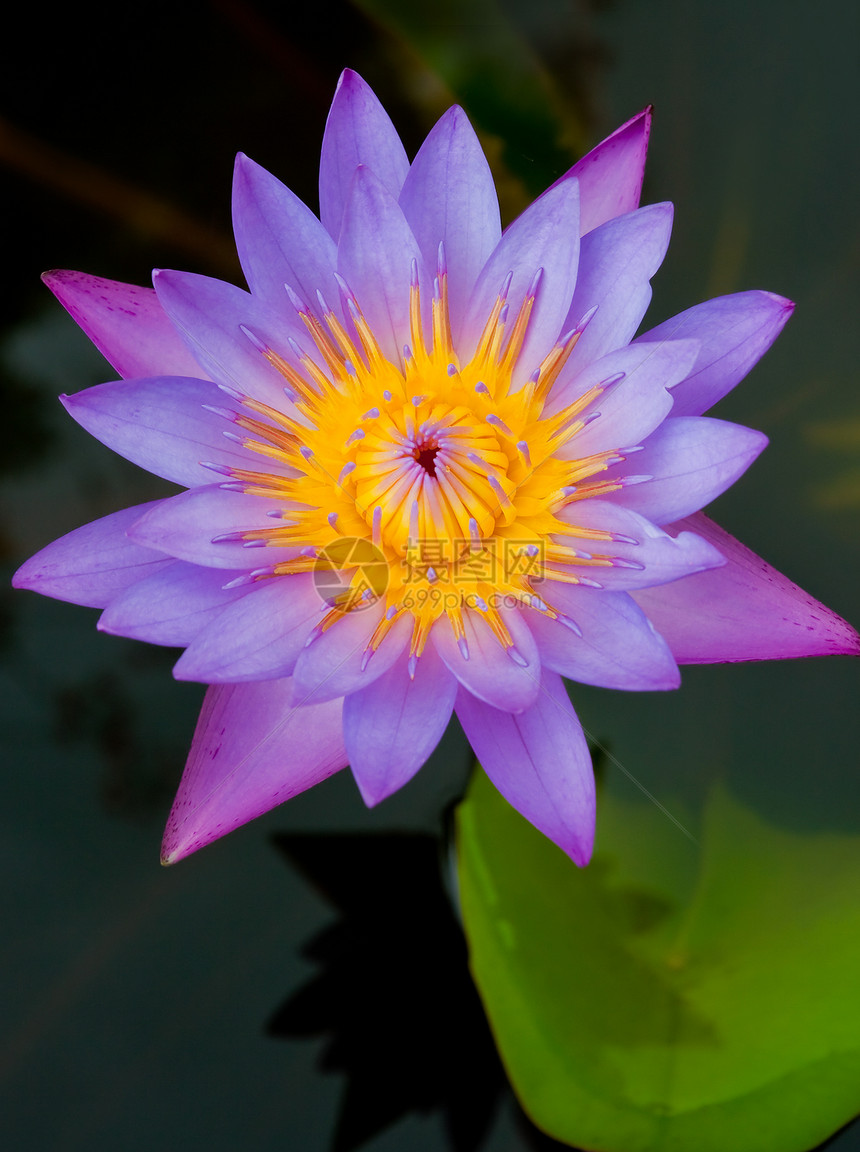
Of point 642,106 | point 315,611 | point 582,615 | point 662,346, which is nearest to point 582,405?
point 662,346

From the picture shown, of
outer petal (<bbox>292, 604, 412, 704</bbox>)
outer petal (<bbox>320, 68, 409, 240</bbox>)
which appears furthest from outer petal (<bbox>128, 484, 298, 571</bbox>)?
outer petal (<bbox>320, 68, 409, 240</bbox>)

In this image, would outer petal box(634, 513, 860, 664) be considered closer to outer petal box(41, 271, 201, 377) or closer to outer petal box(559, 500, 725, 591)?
outer petal box(559, 500, 725, 591)

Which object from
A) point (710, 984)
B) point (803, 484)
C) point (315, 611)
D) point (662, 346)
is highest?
point (662, 346)

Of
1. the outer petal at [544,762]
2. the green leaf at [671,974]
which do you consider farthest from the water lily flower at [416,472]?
the green leaf at [671,974]

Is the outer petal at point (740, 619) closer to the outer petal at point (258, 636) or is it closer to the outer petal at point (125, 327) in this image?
the outer petal at point (258, 636)

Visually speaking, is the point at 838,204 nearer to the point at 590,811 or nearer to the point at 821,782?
the point at 821,782

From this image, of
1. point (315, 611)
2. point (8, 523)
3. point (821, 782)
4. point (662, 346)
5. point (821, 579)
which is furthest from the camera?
point (8, 523)

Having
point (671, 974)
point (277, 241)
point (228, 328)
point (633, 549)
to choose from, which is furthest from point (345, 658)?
point (671, 974)

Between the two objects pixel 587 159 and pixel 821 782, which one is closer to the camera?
pixel 587 159
